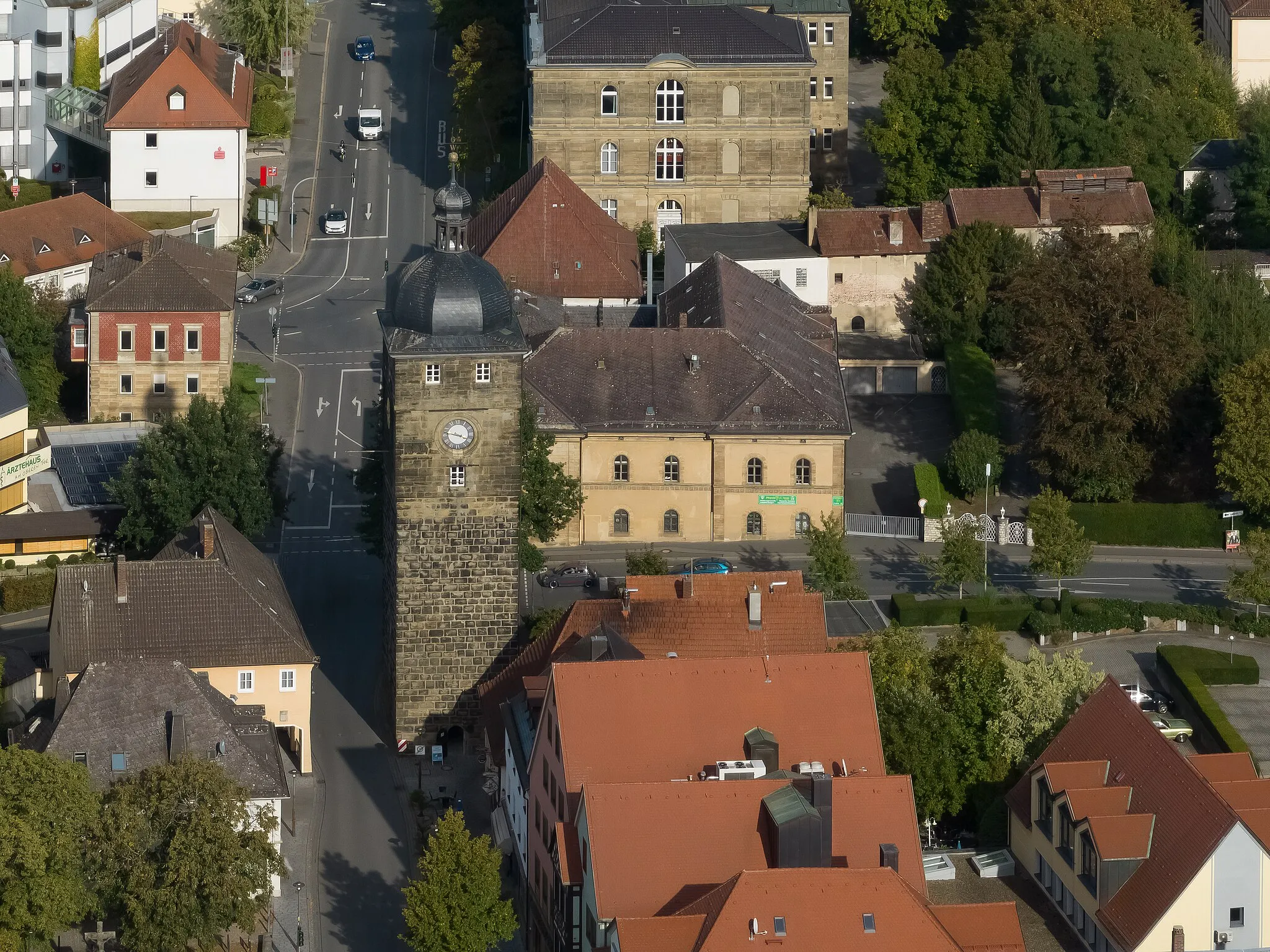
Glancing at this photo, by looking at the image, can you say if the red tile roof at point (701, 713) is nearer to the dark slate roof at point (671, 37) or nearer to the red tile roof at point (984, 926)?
the red tile roof at point (984, 926)

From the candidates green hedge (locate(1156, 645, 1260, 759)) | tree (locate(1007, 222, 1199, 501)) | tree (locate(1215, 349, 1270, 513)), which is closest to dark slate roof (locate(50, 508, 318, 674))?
green hedge (locate(1156, 645, 1260, 759))

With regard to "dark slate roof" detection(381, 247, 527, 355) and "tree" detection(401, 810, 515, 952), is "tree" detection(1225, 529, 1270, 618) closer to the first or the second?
"dark slate roof" detection(381, 247, 527, 355)

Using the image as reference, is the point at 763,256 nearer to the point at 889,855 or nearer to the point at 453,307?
the point at 453,307

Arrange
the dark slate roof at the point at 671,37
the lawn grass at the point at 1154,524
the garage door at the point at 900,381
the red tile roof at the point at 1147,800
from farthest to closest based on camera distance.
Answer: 1. the dark slate roof at the point at 671,37
2. the garage door at the point at 900,381
3. the lawn grass at the point at 1154,524
4. the red tile roof at the point at 1147,800

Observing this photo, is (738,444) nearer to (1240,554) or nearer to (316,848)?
(1240,554)

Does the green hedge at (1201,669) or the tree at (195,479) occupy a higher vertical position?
the tree at (195,479)

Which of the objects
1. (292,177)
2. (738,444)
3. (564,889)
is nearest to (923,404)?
(738,444)

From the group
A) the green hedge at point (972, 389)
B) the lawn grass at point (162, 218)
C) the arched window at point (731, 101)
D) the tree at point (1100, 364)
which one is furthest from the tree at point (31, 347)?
the tree at point (1100, 364)
